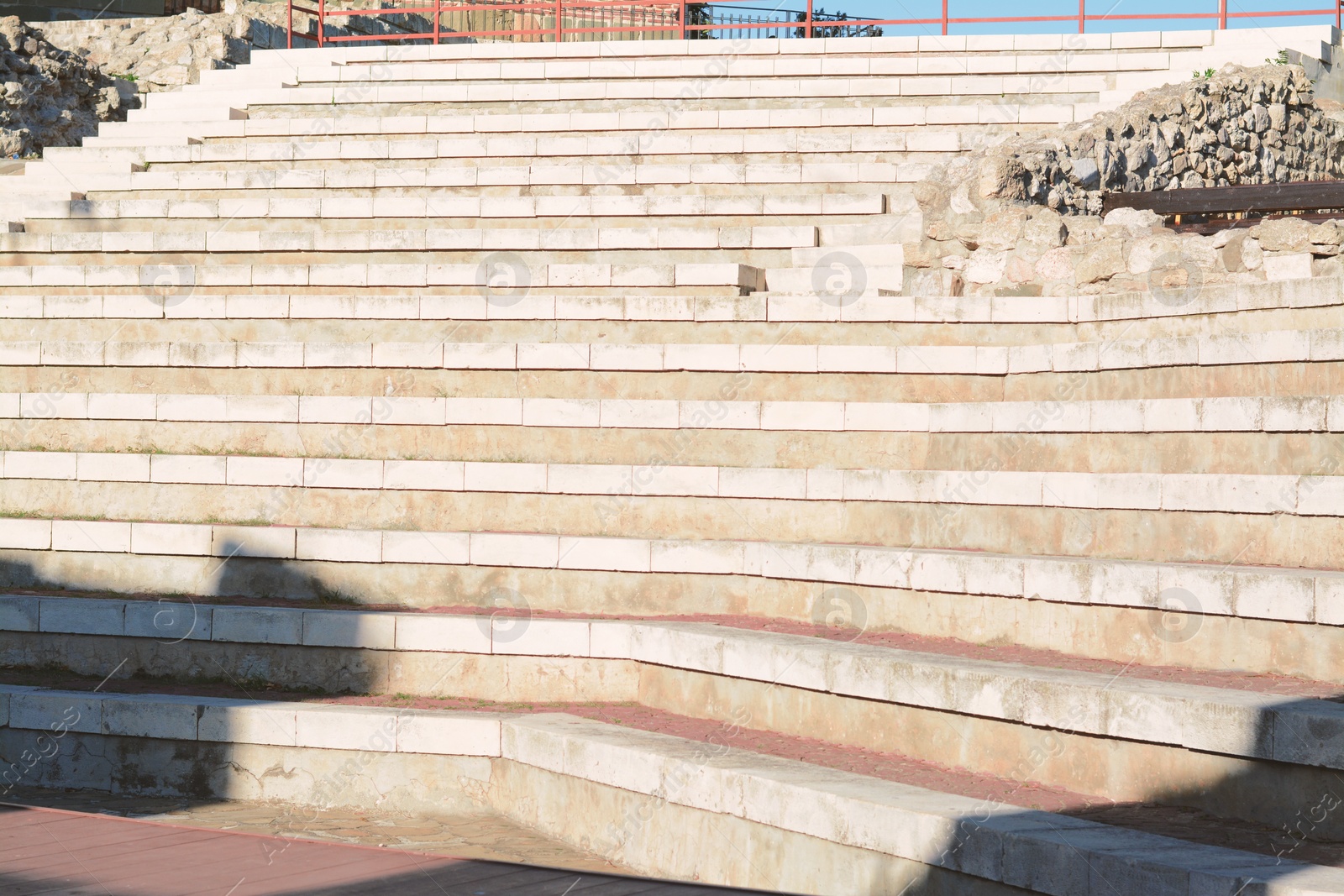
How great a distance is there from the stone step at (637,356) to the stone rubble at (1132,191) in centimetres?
80

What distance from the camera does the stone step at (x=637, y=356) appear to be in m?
7.00

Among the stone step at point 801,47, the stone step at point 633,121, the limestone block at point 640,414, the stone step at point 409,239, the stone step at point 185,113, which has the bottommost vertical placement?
the limestone block at point 640,414

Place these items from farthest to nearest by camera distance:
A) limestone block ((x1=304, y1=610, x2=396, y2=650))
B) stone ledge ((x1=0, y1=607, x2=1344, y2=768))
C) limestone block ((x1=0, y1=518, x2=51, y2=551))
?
limestone block ((x1=0, y1=518, x2=51, y2=551))
limestone block ((x1=304, y1=610, x2=396, y2=650))
stone ledge ((x1=0, y1=607, x2=1344, y2=768))

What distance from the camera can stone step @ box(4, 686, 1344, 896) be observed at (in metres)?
3.40

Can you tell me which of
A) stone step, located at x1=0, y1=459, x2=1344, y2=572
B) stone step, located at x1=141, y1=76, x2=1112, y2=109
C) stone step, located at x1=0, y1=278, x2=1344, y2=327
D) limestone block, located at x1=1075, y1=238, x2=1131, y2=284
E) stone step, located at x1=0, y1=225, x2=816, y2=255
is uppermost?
stone step, located at x1=141, y1=76, x2=1112, y2=109

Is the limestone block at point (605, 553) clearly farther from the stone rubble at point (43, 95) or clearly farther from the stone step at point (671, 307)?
the stone rubble at point (43, 95)

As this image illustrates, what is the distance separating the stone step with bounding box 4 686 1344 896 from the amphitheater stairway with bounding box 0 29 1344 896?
2cm

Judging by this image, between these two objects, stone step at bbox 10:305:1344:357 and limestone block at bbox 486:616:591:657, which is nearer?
limestone block at bbox 486:616:591:657

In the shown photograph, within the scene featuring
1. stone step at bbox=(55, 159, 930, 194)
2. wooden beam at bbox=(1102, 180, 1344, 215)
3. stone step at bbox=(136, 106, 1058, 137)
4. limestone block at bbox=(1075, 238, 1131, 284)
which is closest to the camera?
limestone block at bbox=(1075, 238, 1131, 284)

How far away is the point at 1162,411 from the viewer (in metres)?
5.99

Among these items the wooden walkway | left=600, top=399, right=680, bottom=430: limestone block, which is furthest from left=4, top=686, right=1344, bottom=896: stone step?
left=600, top=399, right=680, bottom=430: limestone block

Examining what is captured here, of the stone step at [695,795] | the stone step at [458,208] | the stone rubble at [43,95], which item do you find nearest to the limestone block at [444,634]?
the stone step at [695,795]

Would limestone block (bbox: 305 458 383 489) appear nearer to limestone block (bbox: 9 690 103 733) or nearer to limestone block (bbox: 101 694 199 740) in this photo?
limestone block (bbox: 101 694 199 740)

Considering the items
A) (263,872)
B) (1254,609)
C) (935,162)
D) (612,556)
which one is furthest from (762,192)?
(263,872)
